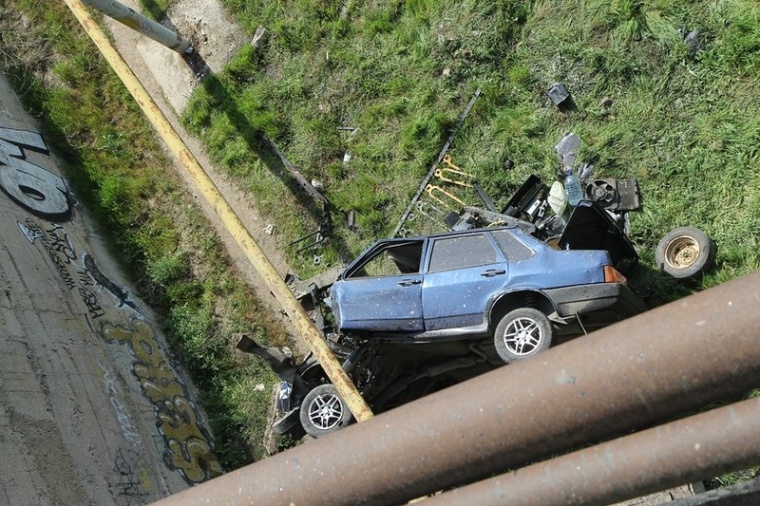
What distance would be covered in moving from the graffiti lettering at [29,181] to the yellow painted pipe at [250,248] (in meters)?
2.57

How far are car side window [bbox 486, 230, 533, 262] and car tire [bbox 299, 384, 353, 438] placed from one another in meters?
2.23

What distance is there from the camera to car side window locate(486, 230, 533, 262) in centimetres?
709

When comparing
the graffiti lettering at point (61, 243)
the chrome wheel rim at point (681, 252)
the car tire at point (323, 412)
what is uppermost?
the chrome wheel rim at point (681, 252)

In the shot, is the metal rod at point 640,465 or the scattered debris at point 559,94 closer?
the metal rod at point 640,465

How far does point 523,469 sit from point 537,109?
630cm

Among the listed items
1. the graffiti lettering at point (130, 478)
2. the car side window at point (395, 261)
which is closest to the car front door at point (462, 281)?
the car side window at point (395, 261)

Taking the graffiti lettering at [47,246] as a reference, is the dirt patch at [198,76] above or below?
above

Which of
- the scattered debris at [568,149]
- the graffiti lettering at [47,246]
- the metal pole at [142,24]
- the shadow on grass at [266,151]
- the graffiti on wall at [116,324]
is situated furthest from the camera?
the shadow on grass at [266,151]

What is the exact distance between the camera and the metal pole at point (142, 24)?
880 cm

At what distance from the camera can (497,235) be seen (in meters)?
7.27

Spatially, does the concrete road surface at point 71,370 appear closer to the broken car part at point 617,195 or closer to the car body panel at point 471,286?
the car body panel at point 471,286

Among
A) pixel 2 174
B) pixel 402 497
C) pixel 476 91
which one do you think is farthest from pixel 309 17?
pixel 402 497

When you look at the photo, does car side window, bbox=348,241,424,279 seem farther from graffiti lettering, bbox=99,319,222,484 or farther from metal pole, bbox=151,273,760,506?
metal pole, bbox=151,273,760,506

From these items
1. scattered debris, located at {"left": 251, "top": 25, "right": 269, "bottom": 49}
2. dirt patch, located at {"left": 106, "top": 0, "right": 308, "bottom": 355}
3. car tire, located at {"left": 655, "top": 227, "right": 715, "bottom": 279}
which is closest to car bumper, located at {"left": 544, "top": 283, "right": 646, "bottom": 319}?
car tire, located at {"left": 655, "top": 227, "right": 715, "bottom": 279}
